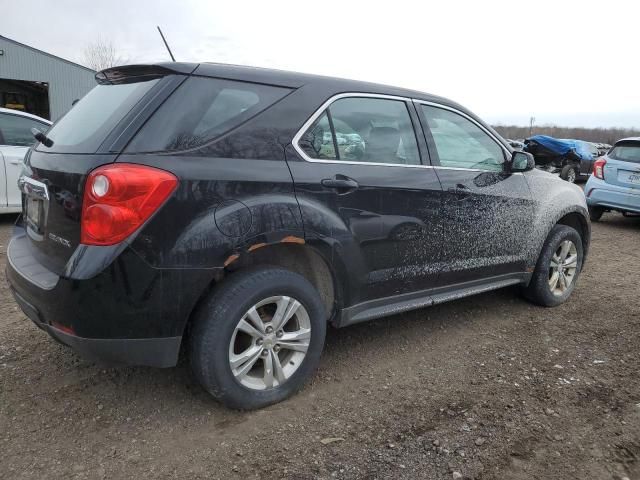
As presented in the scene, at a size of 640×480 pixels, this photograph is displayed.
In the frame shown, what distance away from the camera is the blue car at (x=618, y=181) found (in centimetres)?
823

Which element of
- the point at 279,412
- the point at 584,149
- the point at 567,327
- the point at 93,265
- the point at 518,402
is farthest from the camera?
the point at 584,149

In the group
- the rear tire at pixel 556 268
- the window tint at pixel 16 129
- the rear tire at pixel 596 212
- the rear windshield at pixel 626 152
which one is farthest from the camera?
the rear tire at pixel 596 212

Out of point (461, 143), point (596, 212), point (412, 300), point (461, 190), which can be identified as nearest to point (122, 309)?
point (412, 300)

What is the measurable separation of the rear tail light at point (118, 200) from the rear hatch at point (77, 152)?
2.6 inches

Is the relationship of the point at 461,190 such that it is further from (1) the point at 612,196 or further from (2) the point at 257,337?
(1) the point at 612,196

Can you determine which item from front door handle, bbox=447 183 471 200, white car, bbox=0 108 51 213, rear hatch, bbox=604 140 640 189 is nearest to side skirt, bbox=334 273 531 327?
front door handle, bbox=447 183 471 200

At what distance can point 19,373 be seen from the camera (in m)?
2.98

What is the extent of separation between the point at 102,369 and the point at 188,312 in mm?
1089

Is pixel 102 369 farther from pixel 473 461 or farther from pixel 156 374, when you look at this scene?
pixel 473 461

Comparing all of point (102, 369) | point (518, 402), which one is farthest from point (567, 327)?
point (102, 369)

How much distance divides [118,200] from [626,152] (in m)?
8.74

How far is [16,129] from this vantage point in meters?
6.57

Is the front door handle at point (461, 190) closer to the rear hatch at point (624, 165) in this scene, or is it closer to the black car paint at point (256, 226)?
the black car paint at point (256, 226)

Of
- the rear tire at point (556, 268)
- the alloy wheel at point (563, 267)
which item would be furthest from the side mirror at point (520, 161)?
the alloy wheel at point (563, 267)
